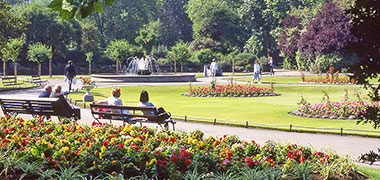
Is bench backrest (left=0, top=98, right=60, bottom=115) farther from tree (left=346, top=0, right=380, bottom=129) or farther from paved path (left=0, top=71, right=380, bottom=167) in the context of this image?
tree (left=346, top=0, right=380, bottom=129)

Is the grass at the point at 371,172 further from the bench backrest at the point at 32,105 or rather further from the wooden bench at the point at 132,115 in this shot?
the bench backrest at the point at 32,105

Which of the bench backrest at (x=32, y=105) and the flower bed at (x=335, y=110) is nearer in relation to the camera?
the bench backrest at (x=32, y=105)

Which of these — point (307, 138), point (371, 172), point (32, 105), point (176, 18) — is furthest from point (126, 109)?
point (176, 18)

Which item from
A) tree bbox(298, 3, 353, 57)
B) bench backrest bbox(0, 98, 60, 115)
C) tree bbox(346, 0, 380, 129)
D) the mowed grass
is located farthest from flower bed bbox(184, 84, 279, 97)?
tree bbox(298, 3, 353, 57)

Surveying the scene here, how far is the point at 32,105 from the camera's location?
1318 centimetres

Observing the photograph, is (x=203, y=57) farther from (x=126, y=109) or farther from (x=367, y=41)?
(x=367, y=41)

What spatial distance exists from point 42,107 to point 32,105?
0.37 metres

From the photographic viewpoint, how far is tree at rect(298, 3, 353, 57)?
49.8m

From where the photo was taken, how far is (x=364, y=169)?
7.96 m

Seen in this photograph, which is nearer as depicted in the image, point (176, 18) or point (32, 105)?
point (32, 105)

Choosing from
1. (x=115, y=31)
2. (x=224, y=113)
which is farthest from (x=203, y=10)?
(x=224, y=113)

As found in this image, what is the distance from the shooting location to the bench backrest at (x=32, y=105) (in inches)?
504

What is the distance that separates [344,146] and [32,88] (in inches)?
940

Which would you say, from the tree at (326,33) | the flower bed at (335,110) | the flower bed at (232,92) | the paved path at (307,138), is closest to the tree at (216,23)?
the tree at (326,33)
